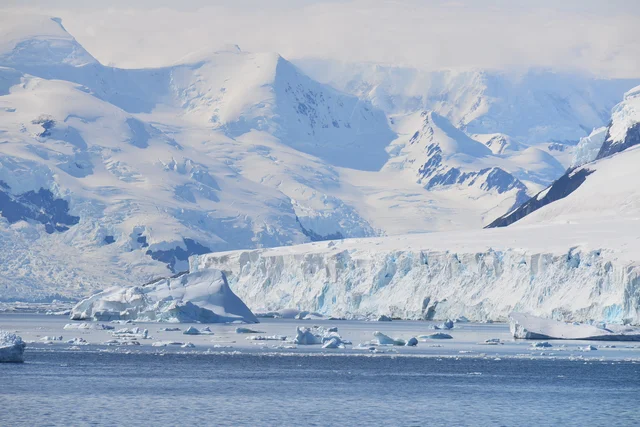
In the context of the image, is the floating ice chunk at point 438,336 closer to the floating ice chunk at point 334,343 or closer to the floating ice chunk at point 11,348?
the floating ice chunk at point 334,343

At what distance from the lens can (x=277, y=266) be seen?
114 meters

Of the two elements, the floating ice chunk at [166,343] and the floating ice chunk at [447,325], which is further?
the floating ice chunk at [447,325]

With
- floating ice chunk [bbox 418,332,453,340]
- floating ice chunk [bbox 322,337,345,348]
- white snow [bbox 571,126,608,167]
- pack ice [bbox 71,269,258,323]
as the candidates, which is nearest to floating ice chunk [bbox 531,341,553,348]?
floating ice chunk [bbox 418,332,453,340]

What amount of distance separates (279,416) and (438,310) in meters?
57.1

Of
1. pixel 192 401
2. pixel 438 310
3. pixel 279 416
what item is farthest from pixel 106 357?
pixel 438 310

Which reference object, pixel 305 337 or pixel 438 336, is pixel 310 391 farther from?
pixel 438 336

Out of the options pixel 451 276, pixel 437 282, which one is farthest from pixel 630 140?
pixel 451 276

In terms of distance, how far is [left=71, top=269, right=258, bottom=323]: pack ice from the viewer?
285 ft

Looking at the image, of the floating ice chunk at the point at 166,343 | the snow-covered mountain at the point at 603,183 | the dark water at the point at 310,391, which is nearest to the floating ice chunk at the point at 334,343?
the dark water at the point at 310,391

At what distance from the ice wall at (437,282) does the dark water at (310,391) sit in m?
24.3

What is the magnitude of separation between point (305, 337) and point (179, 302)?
17.2 metres

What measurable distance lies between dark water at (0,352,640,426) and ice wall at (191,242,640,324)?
24280 millimetres

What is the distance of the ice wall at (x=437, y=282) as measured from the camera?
83.9 m

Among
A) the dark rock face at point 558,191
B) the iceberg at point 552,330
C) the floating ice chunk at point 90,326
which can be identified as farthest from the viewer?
the dark rock face at point 558,191
